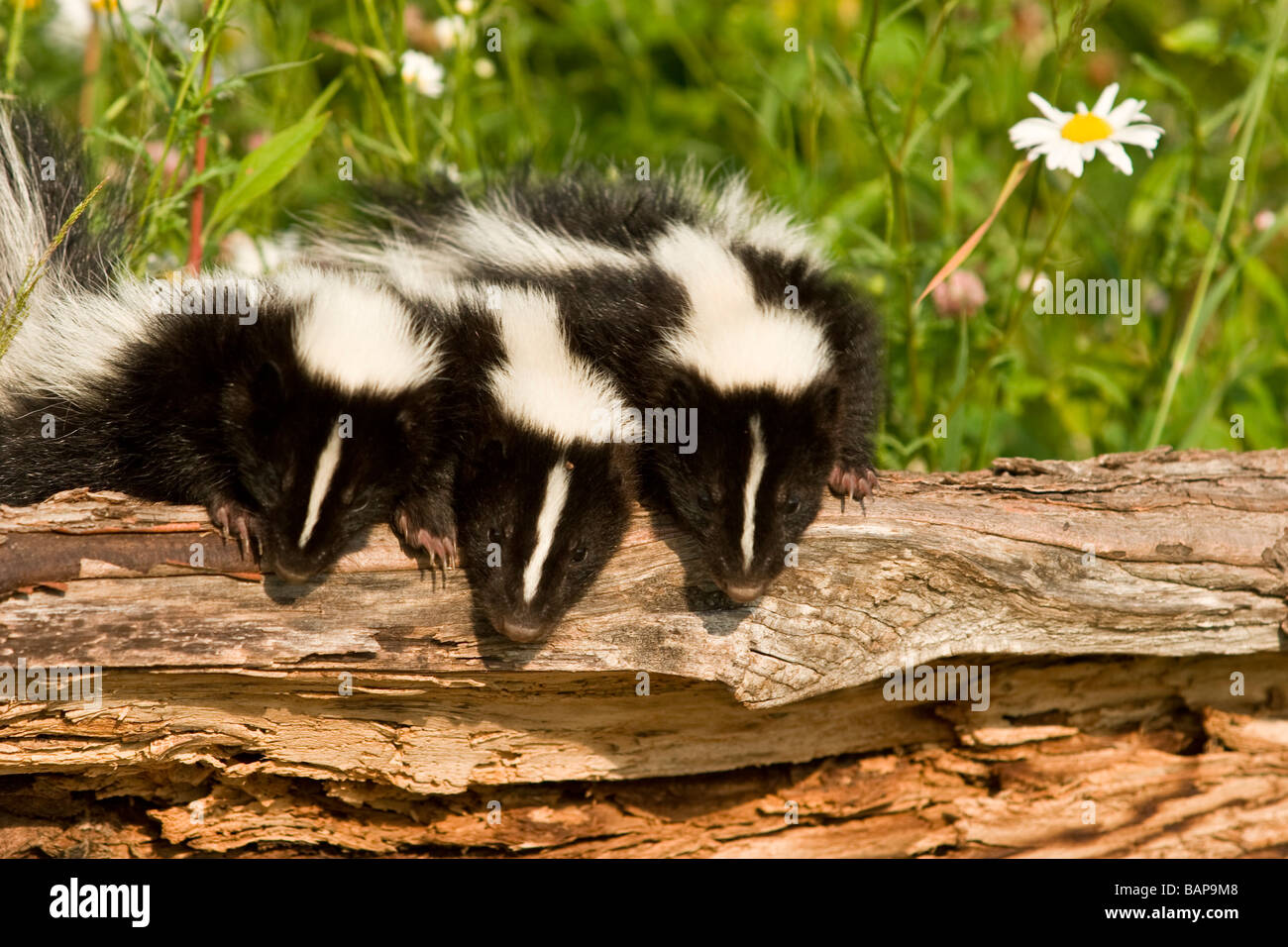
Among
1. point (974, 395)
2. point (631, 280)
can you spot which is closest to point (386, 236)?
point (631, 280)

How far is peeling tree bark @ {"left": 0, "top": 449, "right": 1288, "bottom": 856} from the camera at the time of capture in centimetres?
374

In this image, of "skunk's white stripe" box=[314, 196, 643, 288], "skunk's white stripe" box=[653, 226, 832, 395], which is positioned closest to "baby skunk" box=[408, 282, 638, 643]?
"skunk's white stripe" box=[653, 226, 832, 395]

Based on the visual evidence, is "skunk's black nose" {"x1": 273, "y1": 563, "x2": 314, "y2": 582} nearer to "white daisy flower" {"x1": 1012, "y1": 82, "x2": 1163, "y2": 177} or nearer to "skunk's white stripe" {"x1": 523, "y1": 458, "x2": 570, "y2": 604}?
"skunk's white stripe" {"x1": 523, "y1": 458, "x2": 570, "y2": 604}

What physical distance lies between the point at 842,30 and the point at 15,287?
17.1ft

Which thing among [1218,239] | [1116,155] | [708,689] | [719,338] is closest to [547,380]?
[719,338]

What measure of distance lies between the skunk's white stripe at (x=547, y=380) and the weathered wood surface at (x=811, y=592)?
41 cm

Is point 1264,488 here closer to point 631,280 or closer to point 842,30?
point 631,280

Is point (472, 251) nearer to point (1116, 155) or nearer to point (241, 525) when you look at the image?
point (241, 525)

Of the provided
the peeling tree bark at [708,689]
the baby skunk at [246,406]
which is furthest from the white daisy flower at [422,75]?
the peeling tree bark at [708,689]

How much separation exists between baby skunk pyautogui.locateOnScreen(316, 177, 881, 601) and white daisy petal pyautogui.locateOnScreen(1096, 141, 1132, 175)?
97 cm

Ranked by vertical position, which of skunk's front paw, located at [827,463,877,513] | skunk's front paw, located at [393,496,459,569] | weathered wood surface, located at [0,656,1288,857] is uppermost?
skunk's front paw, located at [827,463,877,513]

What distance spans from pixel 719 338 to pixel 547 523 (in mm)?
797

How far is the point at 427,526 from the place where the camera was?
3.92m

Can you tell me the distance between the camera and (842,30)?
7.89 m
